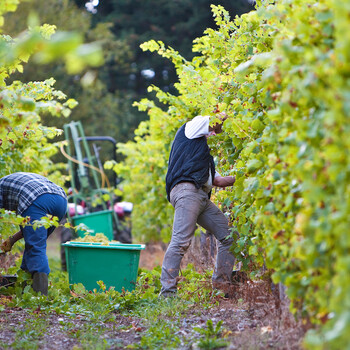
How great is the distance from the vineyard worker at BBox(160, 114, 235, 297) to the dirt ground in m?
0.42

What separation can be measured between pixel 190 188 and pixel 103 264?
124cm

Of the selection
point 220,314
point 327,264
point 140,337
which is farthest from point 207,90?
point 327,264

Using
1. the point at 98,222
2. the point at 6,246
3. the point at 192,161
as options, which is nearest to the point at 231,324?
the point at 192,161

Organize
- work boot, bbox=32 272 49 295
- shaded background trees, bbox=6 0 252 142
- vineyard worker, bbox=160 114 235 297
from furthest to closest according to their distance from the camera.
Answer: shaded background trees, bbox=6 0 252 142, work boot, bbox=32 272 49 295, vineyard worker, bbox=160 114 235 297

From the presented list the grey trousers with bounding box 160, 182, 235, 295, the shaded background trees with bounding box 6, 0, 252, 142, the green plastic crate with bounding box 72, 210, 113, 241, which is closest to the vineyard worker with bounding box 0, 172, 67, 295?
the grey trousers with bounding box 160, 182, 235, 295

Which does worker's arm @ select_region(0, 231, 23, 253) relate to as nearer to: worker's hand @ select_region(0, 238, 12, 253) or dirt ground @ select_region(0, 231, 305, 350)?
worker's hand @ select_region(0, 238, 12, 253)

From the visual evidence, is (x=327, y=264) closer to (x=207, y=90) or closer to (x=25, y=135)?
(x=207, y=90)

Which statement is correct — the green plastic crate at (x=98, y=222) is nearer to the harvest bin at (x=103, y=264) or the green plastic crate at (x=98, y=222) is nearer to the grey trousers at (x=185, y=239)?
the harvest bin at (x=103, y=264)

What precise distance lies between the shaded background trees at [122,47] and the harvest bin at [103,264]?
37.4 ft

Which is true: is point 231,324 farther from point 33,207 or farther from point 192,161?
point 33,207

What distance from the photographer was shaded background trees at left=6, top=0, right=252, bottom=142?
18.9 m

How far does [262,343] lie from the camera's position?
130 inches

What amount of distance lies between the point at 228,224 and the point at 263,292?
1023 millimetres

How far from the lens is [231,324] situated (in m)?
3.87
